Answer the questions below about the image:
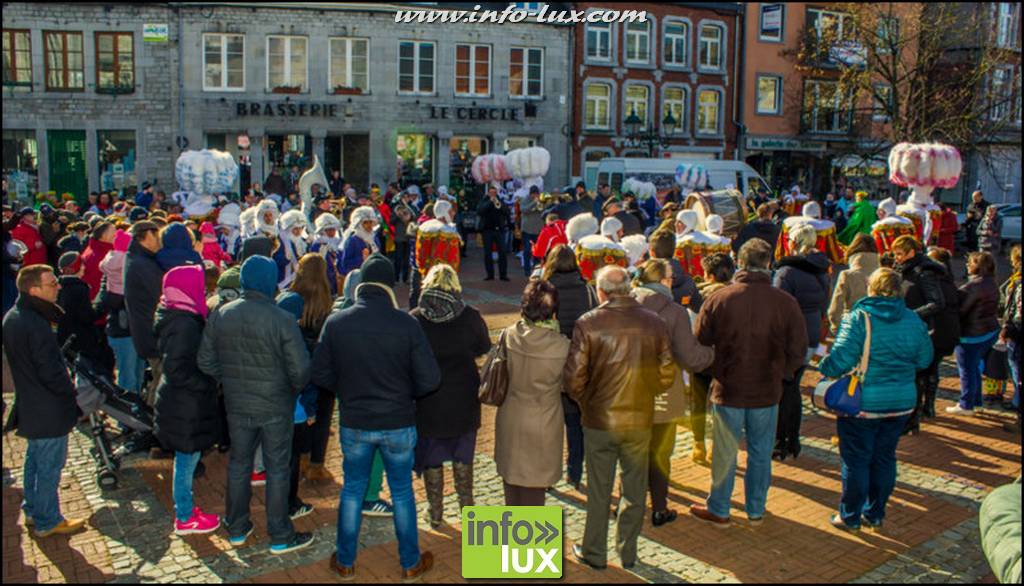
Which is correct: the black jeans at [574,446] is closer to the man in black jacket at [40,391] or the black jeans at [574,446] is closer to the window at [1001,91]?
the man in black jacket at [40,391]

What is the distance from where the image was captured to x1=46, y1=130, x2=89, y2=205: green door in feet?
90.0

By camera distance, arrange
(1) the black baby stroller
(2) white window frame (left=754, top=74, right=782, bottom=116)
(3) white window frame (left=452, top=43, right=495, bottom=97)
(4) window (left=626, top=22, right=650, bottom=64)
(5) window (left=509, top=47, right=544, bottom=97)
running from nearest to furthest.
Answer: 1. (1) the black baby stroller
2. (3) white window frame (left=452, top=43, right=495, bottom=97)
3. (5) window (left=509, top=47, right=544, bottom=97)
4. (4) window (left=626, top=22, right=650, bottom=64)
5. (2) white window frame (left=754, top=74, right=782, bottom=116)

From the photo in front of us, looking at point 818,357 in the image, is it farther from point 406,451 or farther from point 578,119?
point 578,119

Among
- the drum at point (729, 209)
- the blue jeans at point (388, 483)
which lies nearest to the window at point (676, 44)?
the drum at point (729, 209)

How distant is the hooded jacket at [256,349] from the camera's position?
550 centimetres

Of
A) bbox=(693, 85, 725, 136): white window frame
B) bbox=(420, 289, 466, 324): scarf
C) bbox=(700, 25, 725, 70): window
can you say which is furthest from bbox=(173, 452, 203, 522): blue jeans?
bbox=(700, 25, 725, 70): window

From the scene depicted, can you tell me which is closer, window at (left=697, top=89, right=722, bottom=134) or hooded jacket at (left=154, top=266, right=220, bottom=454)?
hooded jacket at (left=154, top=266, right=220, bottom=454)

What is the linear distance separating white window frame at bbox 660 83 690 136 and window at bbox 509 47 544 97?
5471 millimetres

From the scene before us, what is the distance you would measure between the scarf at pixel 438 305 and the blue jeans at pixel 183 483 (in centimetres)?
191

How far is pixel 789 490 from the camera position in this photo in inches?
274

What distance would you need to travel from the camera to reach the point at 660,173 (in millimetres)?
25656

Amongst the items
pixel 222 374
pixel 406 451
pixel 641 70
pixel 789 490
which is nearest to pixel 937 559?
pixel 789 490

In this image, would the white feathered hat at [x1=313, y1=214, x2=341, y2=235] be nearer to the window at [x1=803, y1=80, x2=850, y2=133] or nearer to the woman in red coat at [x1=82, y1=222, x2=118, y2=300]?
the woman in red coat at [x1=82, y1=222, x2=118, y2=300]

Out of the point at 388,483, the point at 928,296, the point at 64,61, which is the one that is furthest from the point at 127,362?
the point at 64,61
